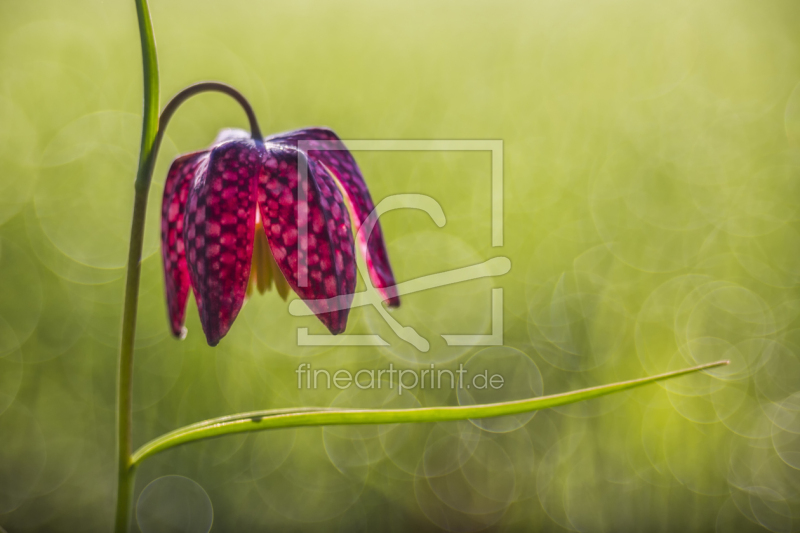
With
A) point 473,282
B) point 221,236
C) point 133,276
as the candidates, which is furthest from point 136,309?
point 473,282

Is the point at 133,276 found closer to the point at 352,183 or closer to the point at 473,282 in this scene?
the point at 352,183

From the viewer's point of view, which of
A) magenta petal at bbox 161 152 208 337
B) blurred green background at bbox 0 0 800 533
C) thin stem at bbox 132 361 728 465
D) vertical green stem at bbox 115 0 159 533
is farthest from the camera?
blurred green background at bbox 0 0 800 533

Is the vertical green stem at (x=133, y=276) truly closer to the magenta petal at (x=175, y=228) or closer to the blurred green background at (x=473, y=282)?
the magenta petal at (x=175, y=228)

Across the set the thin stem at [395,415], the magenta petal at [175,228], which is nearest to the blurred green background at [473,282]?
the magenta petal at [175,228]

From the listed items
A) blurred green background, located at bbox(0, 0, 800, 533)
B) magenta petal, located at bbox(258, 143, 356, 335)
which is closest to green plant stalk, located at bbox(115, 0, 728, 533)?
magenta petal, located at bbox(258, 143, 356, 335)

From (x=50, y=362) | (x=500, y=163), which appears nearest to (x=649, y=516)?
(x=500, y=163)

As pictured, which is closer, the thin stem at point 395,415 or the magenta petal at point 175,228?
the thin stem at point 395,415

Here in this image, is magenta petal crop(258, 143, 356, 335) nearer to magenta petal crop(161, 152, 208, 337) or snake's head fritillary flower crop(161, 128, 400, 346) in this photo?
snake's head fritillary flower crop(161, 128, 400, 346)
